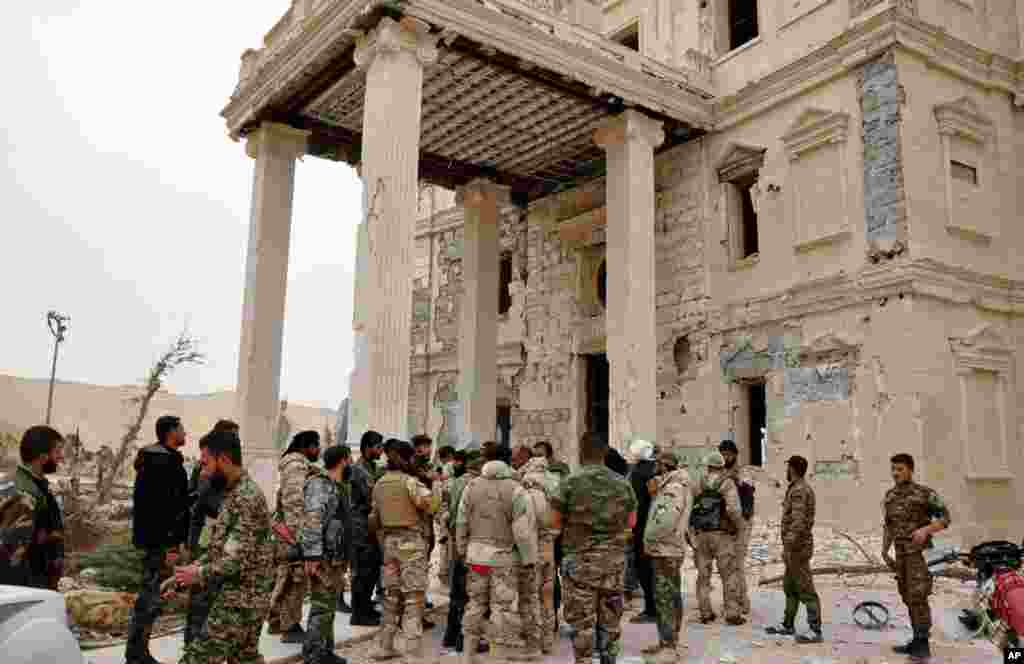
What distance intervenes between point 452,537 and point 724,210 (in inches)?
413

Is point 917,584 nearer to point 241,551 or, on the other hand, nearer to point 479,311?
point 241,551

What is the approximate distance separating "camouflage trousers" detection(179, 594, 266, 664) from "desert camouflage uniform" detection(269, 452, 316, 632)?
1652mm

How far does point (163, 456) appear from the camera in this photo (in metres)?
5.54

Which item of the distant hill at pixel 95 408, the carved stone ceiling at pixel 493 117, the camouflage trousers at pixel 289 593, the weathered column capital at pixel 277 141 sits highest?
the carved stone ceiling at pixel 493 117

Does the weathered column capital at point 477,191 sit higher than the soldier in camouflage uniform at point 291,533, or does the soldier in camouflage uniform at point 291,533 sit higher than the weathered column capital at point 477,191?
the weathered column capital at point 477,191

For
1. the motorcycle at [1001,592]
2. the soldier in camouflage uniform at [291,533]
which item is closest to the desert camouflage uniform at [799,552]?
the motorcycle at [1001,592]

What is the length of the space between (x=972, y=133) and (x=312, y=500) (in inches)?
530

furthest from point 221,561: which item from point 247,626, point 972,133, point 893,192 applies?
point 972,133

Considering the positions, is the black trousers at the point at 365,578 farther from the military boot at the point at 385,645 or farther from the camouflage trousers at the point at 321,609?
the camouflage trousers at the point at 321,609

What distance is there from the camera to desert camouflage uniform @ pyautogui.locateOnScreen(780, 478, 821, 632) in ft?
23.5

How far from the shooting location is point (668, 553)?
6508 mm

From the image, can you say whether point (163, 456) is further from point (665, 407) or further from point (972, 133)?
point (972, 133)

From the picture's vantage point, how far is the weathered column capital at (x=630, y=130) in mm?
15031

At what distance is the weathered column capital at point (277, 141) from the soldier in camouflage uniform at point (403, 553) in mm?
11250
